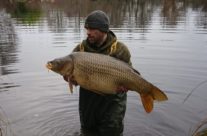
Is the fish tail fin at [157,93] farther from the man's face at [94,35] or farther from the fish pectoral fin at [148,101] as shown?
the man's face at [94,35]

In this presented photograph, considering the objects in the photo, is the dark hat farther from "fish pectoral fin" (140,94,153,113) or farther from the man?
"fish pectoral fin" (140,94,153,113)

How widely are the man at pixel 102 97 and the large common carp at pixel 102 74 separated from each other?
45cm

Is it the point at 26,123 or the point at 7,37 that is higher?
the point at 7,37

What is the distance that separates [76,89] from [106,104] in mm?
5076

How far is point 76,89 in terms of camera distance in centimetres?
1157

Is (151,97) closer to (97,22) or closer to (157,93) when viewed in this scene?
(157,93)

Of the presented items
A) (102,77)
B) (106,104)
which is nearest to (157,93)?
(102,77)

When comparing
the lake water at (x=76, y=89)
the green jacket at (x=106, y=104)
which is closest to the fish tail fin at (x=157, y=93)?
the green jacket at (x=106, y=104)

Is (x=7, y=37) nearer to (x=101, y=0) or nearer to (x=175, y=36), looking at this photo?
(x=175, y=36)

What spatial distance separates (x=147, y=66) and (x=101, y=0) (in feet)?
121

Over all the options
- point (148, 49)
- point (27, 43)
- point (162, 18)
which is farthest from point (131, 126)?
point (162, 18)

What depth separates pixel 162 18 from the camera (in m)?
29.3

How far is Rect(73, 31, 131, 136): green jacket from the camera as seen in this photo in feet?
21.1

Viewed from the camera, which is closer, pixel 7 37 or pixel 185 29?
pixel 7 37
